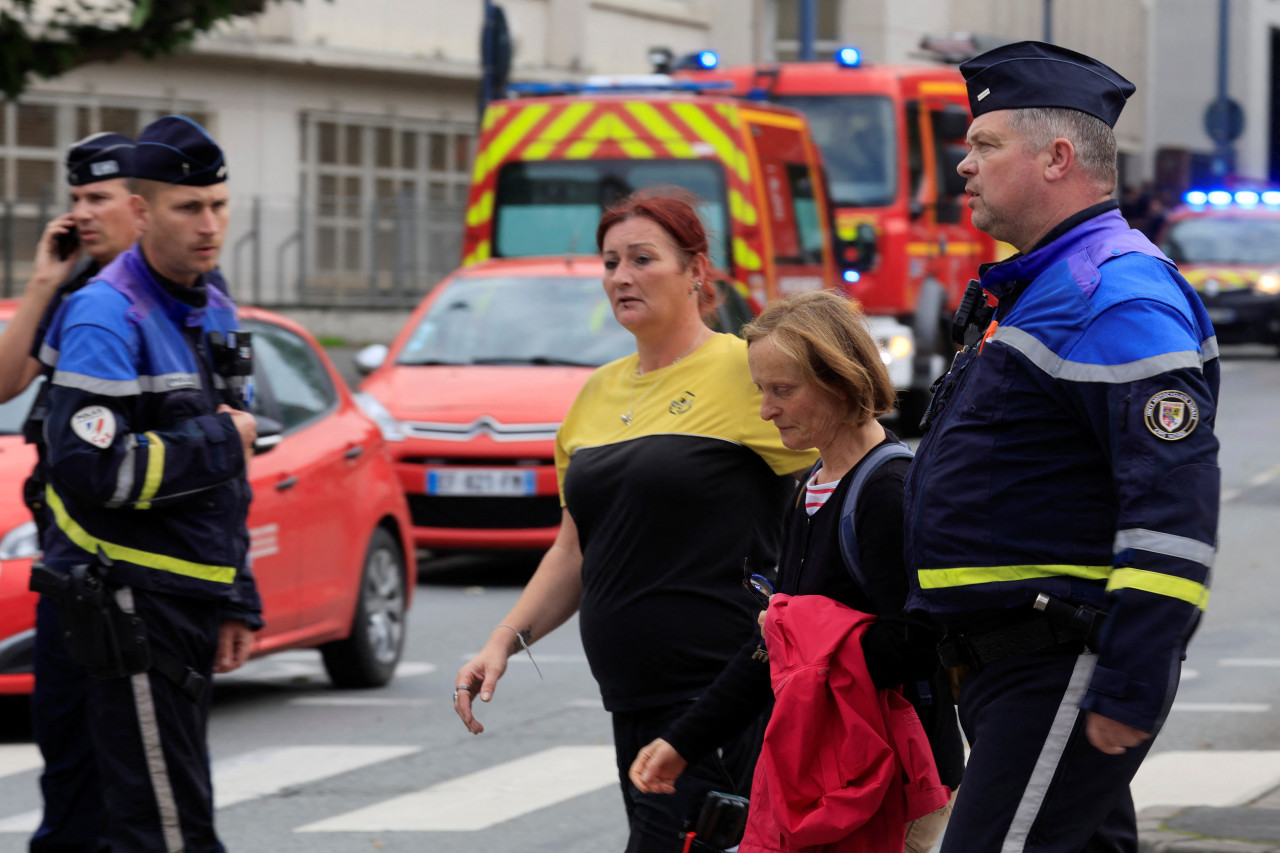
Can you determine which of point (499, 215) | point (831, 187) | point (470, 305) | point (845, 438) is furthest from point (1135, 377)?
point (831, 187)

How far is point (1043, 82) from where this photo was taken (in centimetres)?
323

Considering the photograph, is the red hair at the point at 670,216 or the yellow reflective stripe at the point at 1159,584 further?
the red hair at the point at 670,216

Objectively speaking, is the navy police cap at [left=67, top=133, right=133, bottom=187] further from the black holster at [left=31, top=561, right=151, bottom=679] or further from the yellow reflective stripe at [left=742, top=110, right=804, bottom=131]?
the yellow reflective stripe at [left=742, top=110, right=804, bottom=131]

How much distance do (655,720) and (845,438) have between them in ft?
2.53

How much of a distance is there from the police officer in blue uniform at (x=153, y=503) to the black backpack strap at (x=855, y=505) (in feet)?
4.64

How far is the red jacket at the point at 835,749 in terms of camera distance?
3289 mm

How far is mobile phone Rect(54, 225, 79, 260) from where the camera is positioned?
186 inches

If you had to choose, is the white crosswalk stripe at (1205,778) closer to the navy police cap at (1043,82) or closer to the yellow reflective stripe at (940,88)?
the navy police cap at (1043,82)

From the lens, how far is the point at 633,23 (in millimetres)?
36469

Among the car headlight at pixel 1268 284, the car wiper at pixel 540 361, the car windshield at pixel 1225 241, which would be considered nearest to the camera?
the car wiper at pixel 540 361

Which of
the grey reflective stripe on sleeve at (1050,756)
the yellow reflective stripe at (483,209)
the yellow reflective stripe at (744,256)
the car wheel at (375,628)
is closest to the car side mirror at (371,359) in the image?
the car wheel at (375,628)

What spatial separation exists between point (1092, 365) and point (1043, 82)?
468 millimetres

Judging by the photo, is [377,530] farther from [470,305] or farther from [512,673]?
[470,305]

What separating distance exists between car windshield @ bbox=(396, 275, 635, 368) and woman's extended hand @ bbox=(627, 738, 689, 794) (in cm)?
784
